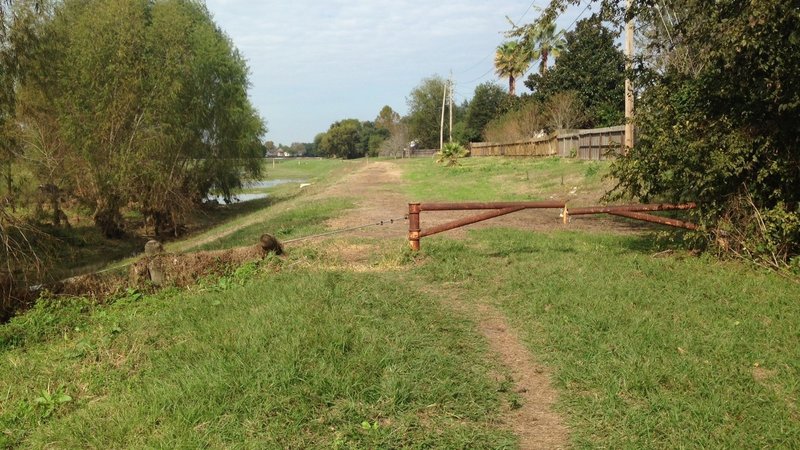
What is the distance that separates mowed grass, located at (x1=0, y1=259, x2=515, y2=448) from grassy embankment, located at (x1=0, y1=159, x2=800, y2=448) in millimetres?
16

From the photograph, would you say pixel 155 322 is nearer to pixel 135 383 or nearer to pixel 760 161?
pixel 135 383

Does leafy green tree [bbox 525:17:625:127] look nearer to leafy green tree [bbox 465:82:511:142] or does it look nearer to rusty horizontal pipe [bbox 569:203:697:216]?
leafy green tree [bbox 465:82:511:142]

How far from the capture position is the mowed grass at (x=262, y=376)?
3.74 m

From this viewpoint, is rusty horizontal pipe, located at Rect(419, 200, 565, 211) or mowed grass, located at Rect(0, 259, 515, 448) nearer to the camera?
mowed grass, located at Rect(0, 259, 515, 448)

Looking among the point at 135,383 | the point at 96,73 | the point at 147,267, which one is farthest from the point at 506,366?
the point at 96,73

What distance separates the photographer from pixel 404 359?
15.3ft

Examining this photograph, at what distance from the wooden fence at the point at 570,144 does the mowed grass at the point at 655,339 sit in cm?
849

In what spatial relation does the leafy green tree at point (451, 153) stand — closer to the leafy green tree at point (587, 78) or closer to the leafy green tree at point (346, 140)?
the leafy green tree at point (587, 78)

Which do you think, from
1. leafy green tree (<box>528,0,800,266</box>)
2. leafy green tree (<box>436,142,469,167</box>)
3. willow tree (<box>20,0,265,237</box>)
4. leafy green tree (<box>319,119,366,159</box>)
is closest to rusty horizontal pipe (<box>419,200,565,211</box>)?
leafy green tree (<box>528,0,800,266</box>)

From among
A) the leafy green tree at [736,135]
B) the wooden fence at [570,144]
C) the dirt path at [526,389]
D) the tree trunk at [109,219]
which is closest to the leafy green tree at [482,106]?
the wooden fence at [570,144]

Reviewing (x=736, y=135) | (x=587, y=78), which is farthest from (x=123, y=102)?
(x=587, y=78)

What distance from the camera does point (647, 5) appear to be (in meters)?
9.15

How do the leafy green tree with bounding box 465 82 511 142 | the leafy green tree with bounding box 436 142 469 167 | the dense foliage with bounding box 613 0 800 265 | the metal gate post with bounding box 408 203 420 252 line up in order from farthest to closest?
the leafy green tree with bounding box 465 82 511 142 < the leafy green tree with bounding box 436 142 469 167 < the metal gate post with bounding box 408 203 420 252 < the dense foliage with bounding box 613 0 800 265

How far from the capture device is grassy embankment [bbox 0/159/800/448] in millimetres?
3760
